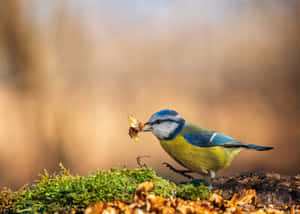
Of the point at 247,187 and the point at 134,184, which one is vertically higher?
the point at 134,184

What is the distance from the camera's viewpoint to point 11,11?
3861 mm

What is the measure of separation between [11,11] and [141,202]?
3.71 m

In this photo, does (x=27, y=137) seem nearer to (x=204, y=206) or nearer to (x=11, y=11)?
(x=11, y=11)

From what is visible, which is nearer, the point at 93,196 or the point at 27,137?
the point at 93,196

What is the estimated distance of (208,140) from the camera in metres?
1.44

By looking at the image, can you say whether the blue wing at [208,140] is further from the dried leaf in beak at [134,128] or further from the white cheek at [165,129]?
the dried leaf in beak at [134,128]

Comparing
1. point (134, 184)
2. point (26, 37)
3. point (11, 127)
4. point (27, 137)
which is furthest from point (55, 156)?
point (134, 184)

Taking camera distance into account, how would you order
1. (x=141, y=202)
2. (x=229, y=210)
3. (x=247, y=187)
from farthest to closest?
(x=247, y=187), (x=229, y=210), (x=141, y=202)

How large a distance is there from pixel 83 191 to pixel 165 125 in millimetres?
531

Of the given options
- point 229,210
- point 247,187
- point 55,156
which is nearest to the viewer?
point 229,210

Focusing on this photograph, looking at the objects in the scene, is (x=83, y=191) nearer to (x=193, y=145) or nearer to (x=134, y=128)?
(x=134, y=128)

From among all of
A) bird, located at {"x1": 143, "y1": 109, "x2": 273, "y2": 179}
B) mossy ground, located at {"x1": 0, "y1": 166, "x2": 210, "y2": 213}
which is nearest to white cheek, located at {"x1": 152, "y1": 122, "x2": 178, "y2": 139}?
bird, located at {"x1": 143, "y1": 109, "x2": 273, "y2": 179}

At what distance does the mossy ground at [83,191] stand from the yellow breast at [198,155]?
12cm

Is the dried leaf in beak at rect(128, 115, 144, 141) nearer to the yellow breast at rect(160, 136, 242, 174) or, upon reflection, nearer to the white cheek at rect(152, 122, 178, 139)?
the white cheek at rect(152, 122, 178, 139)
